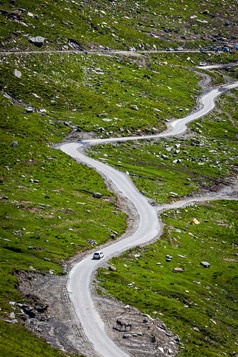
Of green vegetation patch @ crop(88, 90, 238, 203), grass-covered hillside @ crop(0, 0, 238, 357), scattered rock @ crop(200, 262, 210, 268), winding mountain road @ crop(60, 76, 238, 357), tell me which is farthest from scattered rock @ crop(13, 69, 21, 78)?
scattered rock @ crop(200, 262, 210, 268)

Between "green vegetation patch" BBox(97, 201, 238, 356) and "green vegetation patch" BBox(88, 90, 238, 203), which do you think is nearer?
"green vegetation patch" BBox(97, 201, 238, 356)

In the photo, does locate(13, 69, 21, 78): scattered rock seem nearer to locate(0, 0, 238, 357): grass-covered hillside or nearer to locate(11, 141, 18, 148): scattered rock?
locate(0, 0, 238, 357): grass-covered hillside

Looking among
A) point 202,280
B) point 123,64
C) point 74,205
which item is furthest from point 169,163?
point 123,64

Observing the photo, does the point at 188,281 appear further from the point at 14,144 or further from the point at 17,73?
the point at 17,73

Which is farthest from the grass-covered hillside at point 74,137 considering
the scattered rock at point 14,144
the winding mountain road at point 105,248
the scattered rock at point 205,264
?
the scattered rock at point 205,264

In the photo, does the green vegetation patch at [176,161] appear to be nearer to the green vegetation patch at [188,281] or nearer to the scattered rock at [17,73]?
the green vegetation patch at [188,281]

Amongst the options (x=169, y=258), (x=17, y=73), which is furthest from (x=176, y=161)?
(x=169, y=258)

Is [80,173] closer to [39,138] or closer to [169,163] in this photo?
[39,138]
